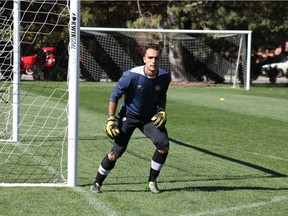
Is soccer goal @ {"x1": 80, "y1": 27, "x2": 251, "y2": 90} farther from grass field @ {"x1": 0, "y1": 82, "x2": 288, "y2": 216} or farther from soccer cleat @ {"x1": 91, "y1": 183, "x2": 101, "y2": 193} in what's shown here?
soccer cleat @ {"x1": 91, "y1": 183, "x2": 101, "y2": 193}

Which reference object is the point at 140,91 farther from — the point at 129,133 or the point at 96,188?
the point at 96,188

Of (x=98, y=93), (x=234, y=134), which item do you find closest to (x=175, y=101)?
(x=98, y=93)

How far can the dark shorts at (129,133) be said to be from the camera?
7.89 m

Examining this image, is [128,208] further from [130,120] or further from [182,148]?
[182,148]

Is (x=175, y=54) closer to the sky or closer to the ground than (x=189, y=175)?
closer to the sky

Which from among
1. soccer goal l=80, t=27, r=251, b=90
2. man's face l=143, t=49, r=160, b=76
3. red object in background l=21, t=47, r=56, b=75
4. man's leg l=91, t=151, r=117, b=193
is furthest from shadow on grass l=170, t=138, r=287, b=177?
soccer goal l=80, t=27, r=251, b=90

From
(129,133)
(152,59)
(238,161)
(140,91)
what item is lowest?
(238,161)

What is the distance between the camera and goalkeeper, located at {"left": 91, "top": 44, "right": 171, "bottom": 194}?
25.5 ft

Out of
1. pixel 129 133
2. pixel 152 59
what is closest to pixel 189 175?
pixel 129 133

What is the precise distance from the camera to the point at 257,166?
34.0 feet

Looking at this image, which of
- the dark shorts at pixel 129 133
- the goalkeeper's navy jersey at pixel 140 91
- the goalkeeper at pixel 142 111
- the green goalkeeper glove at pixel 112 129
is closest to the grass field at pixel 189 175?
the goalkeeper at pixel 142 111

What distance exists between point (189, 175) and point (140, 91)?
2.10 m

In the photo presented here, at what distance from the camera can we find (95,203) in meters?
7.34

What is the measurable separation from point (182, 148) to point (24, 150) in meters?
2.88
